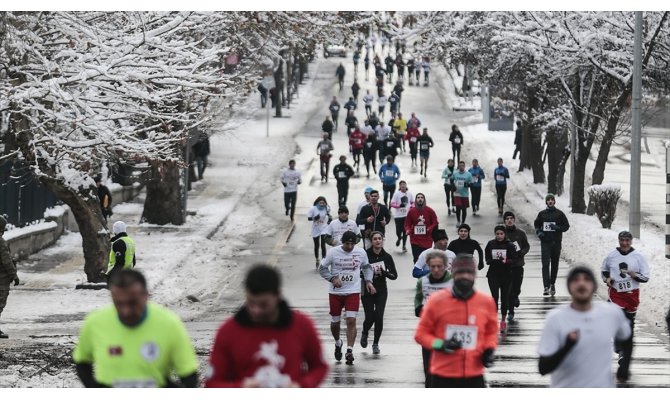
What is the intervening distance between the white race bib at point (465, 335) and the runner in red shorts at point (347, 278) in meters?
6.25

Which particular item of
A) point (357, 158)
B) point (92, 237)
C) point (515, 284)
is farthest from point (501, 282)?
point (357, 158)

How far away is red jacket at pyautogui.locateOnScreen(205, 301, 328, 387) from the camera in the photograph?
7.18 meters

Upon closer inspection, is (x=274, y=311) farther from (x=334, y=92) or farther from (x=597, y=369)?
(x=334, y=92)

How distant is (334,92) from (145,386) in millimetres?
62615

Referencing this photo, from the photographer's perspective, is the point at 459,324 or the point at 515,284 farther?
the point at 515,284

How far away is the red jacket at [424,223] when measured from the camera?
72.5ft

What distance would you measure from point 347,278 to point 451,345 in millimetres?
6482

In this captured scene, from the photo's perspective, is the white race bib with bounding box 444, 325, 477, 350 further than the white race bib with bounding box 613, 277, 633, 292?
No

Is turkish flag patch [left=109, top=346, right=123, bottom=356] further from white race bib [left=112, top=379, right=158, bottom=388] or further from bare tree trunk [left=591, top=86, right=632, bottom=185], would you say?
bare tree trunk [left=591, top=86, right=632, bottom=185]

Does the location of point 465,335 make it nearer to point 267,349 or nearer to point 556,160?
point 267,349

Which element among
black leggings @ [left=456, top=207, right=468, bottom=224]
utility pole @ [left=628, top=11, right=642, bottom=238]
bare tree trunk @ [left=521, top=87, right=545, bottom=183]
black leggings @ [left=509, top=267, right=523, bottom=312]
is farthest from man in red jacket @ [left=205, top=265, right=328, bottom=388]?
bare tree trunk @ [left=521, top=87, right=545, bottom=183]

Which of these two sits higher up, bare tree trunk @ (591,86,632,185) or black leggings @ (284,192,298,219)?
bare tree trunk @ (591,86,632,185)

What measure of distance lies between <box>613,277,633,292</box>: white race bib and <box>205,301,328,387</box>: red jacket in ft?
29.8

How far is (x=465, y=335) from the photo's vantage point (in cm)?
918
